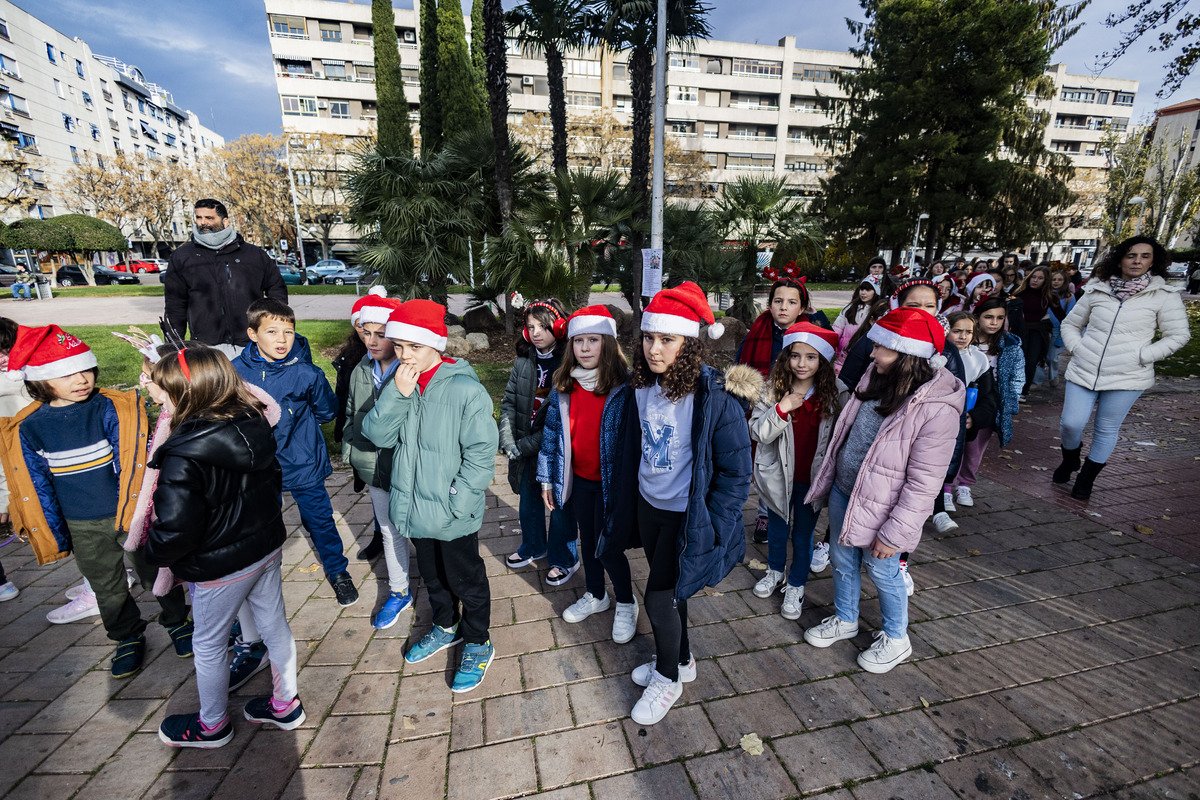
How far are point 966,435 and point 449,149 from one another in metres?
10.1

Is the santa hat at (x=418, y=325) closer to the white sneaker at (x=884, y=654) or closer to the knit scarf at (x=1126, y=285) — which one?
the white sneaker at (x=884, y=654)

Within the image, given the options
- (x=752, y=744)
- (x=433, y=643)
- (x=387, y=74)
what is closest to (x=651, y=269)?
(x=433, y=643)

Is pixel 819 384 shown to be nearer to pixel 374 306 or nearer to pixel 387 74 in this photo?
pixel 374 306

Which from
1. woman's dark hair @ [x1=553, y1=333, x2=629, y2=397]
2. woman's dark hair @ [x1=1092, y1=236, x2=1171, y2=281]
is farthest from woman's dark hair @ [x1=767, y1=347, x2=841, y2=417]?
woman's dark hair @ [x1=1092, y1=236, x2=1171, y2=281]

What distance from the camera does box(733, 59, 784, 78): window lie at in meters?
48.2

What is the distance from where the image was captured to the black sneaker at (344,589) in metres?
→ 3.35

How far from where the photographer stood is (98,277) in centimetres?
3102

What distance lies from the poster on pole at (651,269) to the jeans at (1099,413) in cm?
525

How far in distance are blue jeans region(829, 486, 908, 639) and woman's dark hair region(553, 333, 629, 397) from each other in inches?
53.6

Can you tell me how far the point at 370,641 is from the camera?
9.97 feet

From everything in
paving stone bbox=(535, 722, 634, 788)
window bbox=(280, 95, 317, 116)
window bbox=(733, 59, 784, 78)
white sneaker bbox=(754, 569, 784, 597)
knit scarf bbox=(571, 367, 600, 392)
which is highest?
window bbox=(733, 59, 784, 78)

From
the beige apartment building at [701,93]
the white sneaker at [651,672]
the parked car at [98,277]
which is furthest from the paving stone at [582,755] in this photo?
the beige apartment building at [701,93]

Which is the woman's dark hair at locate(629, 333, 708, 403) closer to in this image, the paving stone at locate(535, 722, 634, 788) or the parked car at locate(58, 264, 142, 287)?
the paving stone at locate(535, 722, 634, 788)

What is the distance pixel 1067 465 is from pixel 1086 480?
1.11 ft
